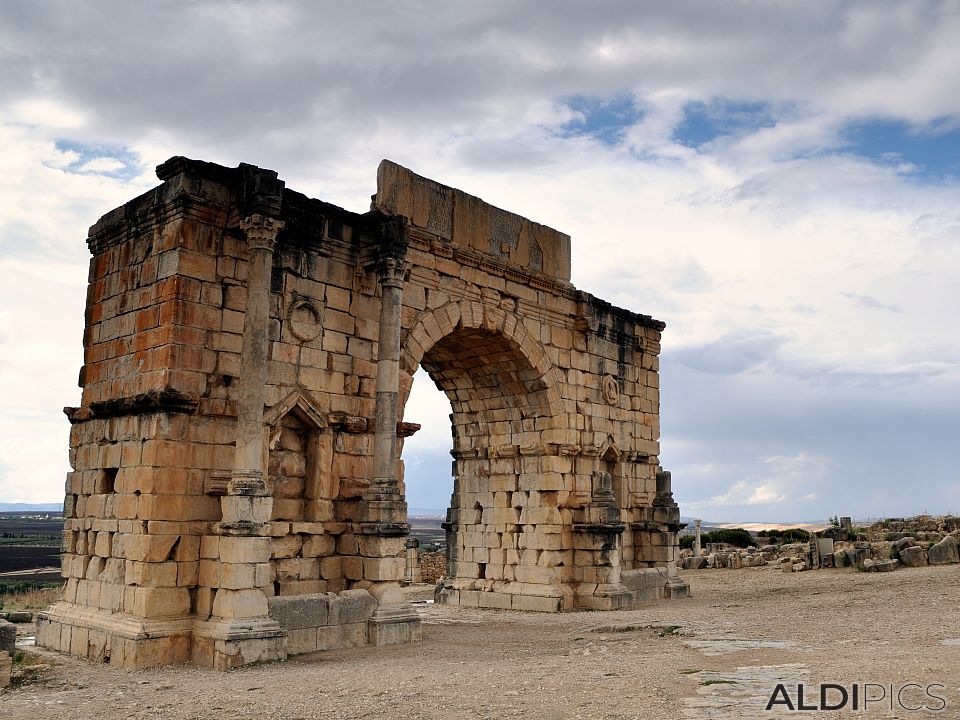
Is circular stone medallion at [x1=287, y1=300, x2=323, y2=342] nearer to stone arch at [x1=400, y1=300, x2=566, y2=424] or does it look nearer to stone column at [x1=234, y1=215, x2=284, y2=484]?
stone column at [x1=234, y1=215, x2=284, y2=484]

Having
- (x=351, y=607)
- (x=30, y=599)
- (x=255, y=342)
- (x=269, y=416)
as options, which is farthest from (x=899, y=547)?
(x=30, y=599)

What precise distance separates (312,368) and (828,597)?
31.0 feet

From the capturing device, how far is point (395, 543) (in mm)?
10523

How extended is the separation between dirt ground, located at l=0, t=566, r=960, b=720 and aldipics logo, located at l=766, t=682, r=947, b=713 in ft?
0.21

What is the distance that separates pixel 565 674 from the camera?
7.78 m

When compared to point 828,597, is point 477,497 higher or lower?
Answer: higher

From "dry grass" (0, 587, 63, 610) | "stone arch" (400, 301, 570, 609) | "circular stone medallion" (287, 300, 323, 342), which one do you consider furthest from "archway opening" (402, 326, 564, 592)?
"dry grass" (0, 587, 63, 610)

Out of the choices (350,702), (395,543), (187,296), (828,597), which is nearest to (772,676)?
(350,702)

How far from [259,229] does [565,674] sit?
18.6 feet

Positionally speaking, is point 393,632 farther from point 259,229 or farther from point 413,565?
point 413,565

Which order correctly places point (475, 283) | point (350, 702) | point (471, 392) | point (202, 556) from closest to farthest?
point (350, 702) → point (202, 556) → point (475, 283) → point (471, 392)

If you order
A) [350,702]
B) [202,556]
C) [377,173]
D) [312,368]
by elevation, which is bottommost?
[350,702]

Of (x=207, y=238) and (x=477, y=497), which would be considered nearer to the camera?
(x=207, y=238)

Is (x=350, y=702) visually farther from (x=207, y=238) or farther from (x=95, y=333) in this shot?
(x=95, y=333)
